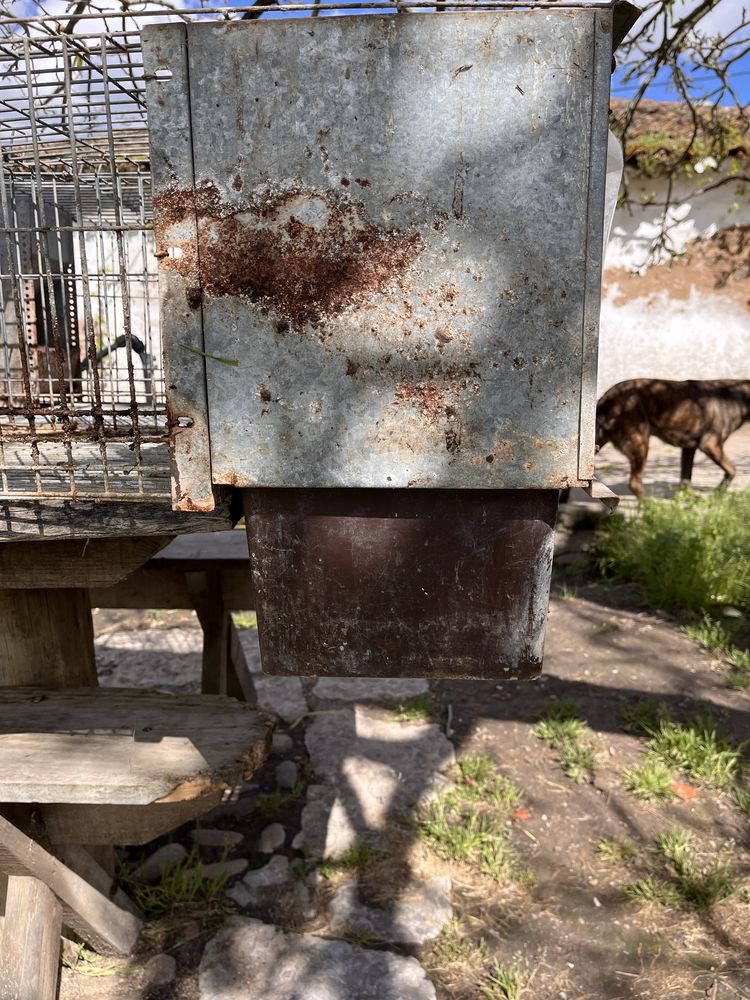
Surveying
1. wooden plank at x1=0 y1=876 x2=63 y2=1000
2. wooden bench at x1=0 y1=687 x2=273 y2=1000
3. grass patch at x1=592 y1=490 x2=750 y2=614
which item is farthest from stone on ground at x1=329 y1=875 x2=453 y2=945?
grass patch at x1=592 y1=490 x2=750 y2=614

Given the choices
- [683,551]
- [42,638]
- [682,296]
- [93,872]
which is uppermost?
[682,296]

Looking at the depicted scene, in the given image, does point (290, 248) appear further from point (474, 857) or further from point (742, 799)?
point (742, 799)

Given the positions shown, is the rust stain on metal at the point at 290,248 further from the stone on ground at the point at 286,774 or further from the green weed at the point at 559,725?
the green weed at the point at 559,725

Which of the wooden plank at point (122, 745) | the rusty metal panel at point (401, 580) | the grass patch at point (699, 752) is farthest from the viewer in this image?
the grass patch at point (699, 752)

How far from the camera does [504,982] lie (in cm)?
197

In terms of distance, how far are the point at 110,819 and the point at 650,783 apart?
1.86 metres

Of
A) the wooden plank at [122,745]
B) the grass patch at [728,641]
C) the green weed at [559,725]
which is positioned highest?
the wooden plank at [122,745]

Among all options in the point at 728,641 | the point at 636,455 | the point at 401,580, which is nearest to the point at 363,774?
the point at 401,580

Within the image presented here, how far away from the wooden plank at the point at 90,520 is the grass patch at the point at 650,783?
2.03 meters

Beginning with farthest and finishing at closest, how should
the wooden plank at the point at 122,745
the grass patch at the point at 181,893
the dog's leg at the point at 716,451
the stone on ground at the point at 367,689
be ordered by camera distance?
the dog's leg at the point at 716,451 → the stone on ground at the point at 367,689 → the grass patch at the point at 181,893 → the wooden plank at the point at 122,745

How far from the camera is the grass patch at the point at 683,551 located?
4.21 metres

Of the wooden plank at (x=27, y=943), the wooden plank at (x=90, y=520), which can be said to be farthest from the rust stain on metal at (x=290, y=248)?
the wooden plank at (x=27, y=943)

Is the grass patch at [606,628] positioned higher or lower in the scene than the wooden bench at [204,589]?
lower

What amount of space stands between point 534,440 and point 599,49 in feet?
1.82
